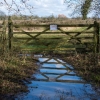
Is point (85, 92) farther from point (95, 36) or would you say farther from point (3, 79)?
point (95, 36)

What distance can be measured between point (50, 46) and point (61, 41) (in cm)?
68

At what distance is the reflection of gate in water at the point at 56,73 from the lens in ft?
26.3

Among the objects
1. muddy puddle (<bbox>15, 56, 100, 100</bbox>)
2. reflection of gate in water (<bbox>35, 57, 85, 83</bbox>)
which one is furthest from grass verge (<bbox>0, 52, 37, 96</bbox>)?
reflection of gate in water (<bbox>35, 57, 85, 83</bbox>)

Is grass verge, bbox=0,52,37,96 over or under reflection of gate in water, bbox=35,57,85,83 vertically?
over

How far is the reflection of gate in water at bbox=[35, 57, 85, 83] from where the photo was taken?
8.01 meters

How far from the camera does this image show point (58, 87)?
6934 mm

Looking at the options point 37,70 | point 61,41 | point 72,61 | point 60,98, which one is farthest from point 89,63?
point 60,98

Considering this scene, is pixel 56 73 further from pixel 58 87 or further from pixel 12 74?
pixel 58 87

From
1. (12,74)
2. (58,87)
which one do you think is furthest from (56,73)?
(58,87)

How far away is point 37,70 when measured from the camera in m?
9.52

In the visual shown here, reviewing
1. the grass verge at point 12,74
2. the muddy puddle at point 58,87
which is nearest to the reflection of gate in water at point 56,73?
the muddy puddle at point 58,87

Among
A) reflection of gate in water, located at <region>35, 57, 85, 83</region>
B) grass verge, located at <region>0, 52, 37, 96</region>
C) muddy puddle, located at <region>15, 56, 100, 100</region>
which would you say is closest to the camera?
muddy puddle, located at <region>15, 56, 100, 100</region>

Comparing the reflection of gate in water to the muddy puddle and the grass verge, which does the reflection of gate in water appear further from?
the grass verge

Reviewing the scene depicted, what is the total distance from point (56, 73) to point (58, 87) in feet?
6.91
